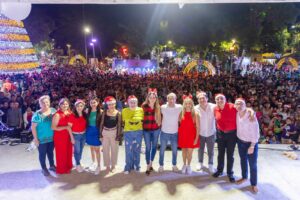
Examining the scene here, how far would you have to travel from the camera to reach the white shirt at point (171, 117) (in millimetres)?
5156

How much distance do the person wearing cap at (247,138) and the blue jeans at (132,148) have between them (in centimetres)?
166

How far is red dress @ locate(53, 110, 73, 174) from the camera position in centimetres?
512

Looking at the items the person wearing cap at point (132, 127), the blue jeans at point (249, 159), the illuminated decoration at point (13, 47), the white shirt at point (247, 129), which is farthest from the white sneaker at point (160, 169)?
the illuminated decoration at point (13, 47)

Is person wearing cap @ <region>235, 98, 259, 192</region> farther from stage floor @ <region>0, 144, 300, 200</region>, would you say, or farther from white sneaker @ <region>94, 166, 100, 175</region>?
white sneaker @ <region>94, 166, 100, 175</region>

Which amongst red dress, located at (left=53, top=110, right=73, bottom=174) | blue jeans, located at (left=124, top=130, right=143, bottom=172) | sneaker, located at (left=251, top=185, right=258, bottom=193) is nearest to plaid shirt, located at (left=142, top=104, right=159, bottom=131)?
blue jeans, located at (left=124, top=130, right=143, bottom=172)

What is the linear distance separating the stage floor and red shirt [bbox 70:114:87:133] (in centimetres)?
79

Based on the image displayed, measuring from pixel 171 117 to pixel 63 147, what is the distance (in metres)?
1.93

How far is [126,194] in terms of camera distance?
4582 mm

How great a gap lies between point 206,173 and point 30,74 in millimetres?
14424

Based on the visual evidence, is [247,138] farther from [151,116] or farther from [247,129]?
[151,116]

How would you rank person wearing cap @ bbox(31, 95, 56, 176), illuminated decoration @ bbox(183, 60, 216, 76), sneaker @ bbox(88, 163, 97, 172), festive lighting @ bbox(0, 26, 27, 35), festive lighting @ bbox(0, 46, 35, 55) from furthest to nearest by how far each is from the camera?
illuminated decoration @ bbox(183, 60, 216, 76), festive lighting @ bbox(0, 46, 35, 55), festive lighting @ bbox(0, 26, 27, 35), sneaker @ bbox(88, 163, 97, 172), person wearing cap @ bbox(31, 95, 56, 176)

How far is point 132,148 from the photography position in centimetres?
527

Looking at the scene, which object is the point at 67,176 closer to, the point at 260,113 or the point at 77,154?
the point at 77,154

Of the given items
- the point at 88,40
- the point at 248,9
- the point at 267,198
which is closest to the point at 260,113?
the point at 267,198
